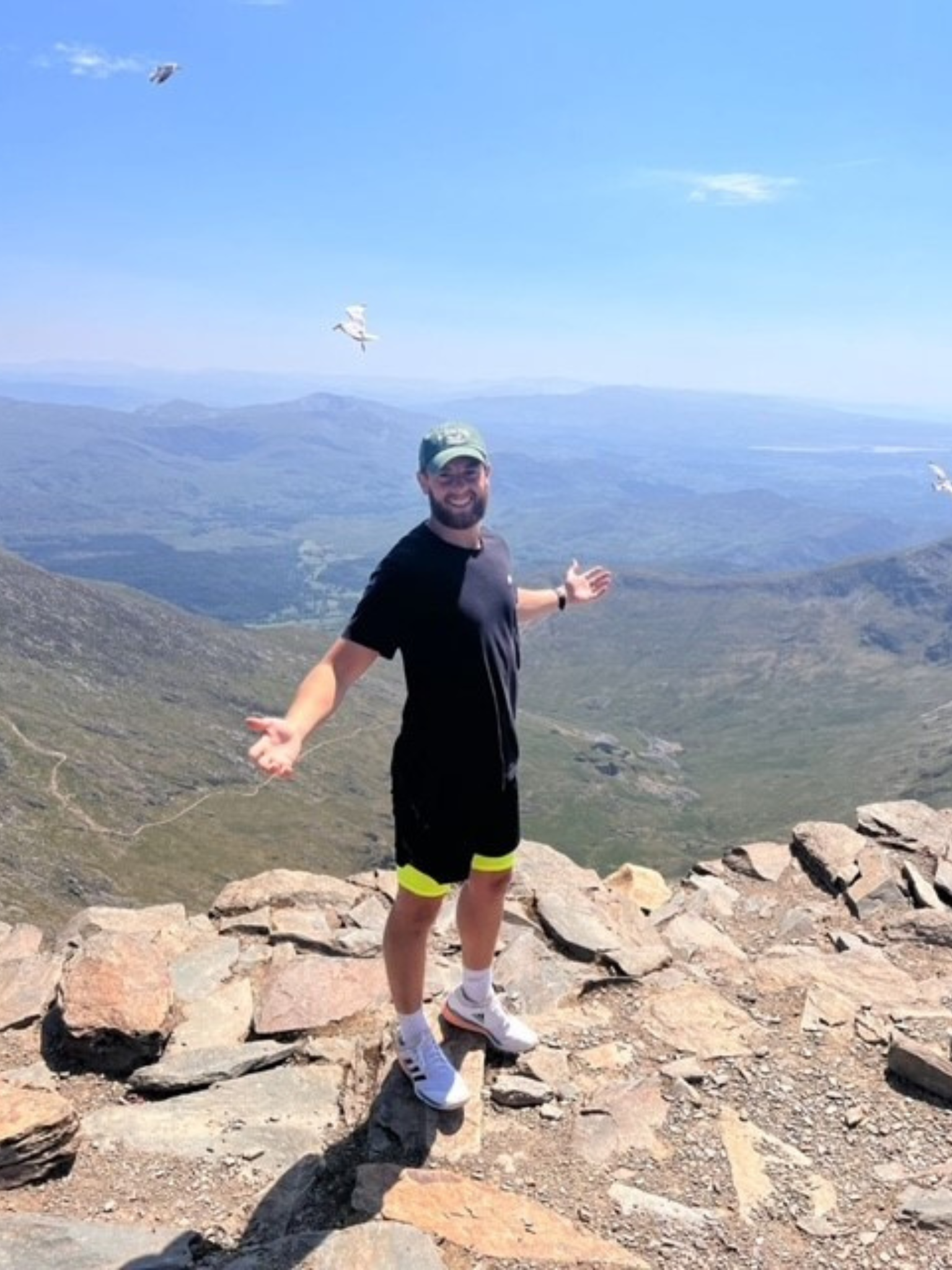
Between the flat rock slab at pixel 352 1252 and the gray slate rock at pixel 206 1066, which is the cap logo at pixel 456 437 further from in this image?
the gray slate rock at pixel 206 1066

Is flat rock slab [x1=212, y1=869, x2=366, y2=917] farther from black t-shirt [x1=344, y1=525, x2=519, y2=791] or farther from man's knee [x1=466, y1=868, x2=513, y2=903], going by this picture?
A: black t-shirt [x1=344, y1=525, x2=519, y2=791]

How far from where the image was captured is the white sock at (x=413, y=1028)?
788 cm

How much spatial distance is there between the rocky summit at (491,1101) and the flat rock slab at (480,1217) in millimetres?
21

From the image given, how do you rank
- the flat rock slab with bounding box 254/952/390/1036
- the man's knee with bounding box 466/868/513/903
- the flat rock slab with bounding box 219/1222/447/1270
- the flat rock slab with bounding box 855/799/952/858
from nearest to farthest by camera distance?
the flat rock slab with bounding box 219/1222/447/1270, the man's knee with bounding box 466/868/513/903, the flat rock slab with bounding box 254/952/390/1036, the flat rock slab with bounding box 855/799/952/858

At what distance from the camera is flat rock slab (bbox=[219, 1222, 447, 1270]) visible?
20.3ft

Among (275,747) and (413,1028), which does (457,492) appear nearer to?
(275,747)

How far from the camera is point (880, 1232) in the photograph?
6.97 metres

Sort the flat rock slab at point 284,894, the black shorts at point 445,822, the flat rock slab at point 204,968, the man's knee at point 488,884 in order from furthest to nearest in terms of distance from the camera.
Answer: the flat rock slab at point 284,894 < the flat rock slab at point 204,968 < the man's knee at point 488,884 < the black shorts at point 445,822

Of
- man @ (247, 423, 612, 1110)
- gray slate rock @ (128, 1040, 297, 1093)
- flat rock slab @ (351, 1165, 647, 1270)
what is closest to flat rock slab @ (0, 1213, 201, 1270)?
flat rock slab @ (351, 1165, 647, 1270)

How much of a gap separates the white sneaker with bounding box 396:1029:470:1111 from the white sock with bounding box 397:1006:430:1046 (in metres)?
0.03

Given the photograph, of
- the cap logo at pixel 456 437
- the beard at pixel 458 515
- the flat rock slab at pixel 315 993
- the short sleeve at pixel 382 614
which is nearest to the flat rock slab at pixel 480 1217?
the flat rock slab at pixel 315 993

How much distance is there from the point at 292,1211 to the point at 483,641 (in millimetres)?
4317

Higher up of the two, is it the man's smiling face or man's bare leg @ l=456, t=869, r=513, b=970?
the man's smiling face

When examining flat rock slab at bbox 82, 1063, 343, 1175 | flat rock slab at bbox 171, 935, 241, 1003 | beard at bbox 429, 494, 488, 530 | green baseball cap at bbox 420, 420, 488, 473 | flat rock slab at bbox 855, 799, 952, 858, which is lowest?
flat rock slab at bbox 171, 935, 241, 1003
